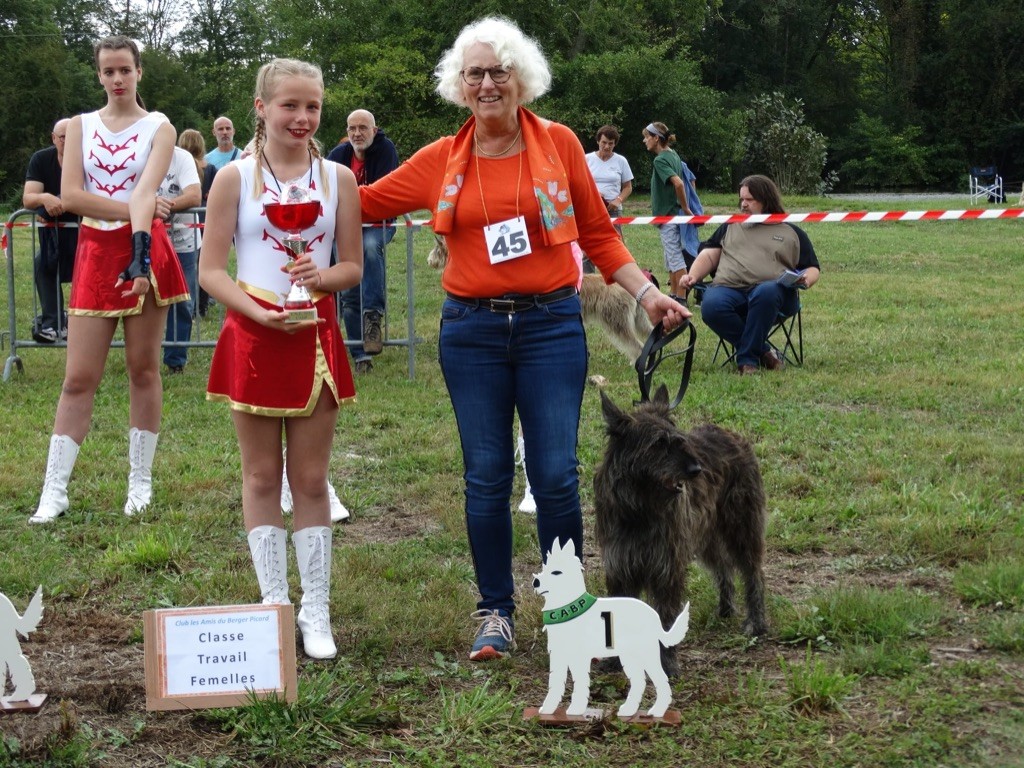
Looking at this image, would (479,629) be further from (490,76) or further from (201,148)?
(201,148)

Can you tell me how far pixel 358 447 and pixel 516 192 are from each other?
3803mm

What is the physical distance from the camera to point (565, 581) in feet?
11.1

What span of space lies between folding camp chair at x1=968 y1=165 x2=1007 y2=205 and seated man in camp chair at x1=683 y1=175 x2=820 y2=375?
Answer: 25.3m

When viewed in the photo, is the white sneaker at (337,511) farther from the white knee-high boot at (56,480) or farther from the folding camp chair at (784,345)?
the folding camp chair at (784,345)

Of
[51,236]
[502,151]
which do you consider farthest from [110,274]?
[51,236]

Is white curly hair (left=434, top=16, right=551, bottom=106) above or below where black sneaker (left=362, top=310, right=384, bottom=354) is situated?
above

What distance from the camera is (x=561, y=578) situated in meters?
3.40

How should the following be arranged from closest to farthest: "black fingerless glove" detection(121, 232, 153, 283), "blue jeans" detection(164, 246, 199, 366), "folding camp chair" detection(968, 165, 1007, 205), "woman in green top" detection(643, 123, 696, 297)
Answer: "black fingerless glove" detection(121, 232, 153, 283)
"blue jeans" detection(164, 246, 199, 366)
"woman in green top" detection(643, 123, 696, 297)
"folding camp chair" detection(968, 165, 1007, 205)

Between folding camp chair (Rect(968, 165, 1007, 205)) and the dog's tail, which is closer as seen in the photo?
the dog's tail

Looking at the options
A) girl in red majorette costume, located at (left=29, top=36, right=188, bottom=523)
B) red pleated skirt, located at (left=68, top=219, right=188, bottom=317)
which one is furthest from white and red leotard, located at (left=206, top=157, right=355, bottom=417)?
red pleated skirt, located at (left=68, top=219, right=188, bottom=317)

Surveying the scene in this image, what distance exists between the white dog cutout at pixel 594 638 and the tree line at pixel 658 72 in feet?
105

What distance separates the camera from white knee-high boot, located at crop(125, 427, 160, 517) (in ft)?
18.2

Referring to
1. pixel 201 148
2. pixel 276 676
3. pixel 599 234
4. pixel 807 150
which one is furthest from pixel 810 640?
pixel 807 150

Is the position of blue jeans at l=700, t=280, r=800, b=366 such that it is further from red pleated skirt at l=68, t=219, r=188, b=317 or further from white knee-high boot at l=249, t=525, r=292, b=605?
white knee-high boot at l=249, t=525, r=292, b=605
